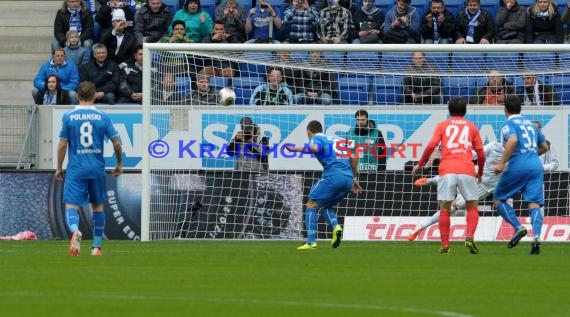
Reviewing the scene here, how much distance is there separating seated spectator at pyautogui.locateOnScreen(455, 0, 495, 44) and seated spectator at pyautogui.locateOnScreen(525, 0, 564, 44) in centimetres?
68

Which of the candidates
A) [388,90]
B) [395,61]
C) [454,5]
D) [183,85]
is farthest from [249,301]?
[454,5]

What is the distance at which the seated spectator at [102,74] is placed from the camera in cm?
2377

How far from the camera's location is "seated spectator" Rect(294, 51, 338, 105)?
21.8 m

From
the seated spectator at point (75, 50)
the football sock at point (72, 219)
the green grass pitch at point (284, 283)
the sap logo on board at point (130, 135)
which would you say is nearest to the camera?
the green grass pitch at point (284, 283)

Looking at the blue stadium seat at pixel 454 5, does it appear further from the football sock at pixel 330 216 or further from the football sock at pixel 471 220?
the football sock at pixel 471 220

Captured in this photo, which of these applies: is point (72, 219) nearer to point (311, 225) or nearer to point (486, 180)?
point (311, 225)

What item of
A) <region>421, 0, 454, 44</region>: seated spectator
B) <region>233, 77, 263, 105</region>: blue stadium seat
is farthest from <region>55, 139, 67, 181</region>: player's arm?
<region>421, 0, 454, 44</region>: seated spectator

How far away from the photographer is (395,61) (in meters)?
21.9

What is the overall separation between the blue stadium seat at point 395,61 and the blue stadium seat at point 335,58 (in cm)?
66

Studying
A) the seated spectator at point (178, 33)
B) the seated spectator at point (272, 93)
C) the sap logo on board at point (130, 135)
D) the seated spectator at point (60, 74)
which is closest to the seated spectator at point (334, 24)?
the seated spectator at point (178, 33)

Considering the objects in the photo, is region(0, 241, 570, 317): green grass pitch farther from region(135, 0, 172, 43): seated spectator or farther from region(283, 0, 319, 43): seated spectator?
region(135, 0, 172, 43): seated spectator

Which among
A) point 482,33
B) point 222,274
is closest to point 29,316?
point 222,274

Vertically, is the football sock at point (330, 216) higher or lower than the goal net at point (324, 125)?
lower

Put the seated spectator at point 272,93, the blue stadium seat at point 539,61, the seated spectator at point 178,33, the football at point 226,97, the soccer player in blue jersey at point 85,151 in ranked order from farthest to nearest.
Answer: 1. the seated spectator at point 178,33
2. the seated spectator at point 272,93
3. the blue stadium seat at point 539,61
4. the football at point 226,97
5. the soccer player in blue jersey at point 85,151
